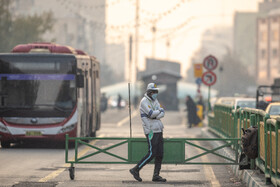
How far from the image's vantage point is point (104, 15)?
195m

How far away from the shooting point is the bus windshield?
23484 mm

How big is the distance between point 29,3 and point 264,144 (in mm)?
115724

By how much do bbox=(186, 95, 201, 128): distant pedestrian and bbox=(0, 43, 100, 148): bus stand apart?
16.0 m

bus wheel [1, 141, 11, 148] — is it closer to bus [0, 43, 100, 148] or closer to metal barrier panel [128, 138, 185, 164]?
bus [0, 43, 100, 148]

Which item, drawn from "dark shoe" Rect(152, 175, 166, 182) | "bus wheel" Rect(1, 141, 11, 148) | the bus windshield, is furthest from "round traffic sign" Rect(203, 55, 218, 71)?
"dark shoe" Rect(152, 175, 166, 182)

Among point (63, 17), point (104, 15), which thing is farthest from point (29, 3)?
point (104, 15)

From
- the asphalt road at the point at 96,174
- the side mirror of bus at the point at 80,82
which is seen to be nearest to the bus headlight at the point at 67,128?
the side mirror of bus at the point at 80,82

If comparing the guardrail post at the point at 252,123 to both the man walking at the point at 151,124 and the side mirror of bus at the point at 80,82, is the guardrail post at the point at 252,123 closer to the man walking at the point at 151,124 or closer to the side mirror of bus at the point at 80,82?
the man walking at the point at 151,124

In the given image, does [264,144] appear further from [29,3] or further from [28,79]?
[29,3]

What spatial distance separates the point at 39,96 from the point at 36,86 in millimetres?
315

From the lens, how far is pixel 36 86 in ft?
77.8

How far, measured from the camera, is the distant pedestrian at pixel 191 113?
39781 millimetres

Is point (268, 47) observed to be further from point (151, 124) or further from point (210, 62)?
point (151, 124)

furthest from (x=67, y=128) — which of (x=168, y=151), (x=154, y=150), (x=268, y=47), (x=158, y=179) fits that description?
(x=268, y=47)
